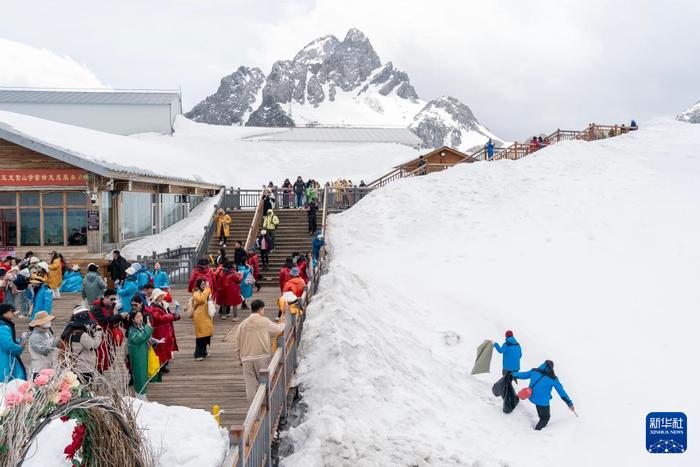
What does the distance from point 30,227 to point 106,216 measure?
8.47 feet

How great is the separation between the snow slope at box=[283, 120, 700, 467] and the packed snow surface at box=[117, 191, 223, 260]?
A: 6760mm

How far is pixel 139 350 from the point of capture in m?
8.28

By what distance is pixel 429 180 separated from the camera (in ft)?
82.5

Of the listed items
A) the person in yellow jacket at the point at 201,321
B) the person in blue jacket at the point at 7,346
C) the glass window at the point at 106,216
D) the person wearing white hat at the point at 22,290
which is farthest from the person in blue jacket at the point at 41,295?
the glass window at the point at 106,216

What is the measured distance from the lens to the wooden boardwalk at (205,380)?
841 centimetres

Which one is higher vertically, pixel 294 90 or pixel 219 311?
pixel 294 90

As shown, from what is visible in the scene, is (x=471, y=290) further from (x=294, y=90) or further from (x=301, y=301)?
(x=294, y=90)

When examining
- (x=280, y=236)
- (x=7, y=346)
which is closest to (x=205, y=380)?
(x=7, y=346)

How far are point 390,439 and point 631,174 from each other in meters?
20.1

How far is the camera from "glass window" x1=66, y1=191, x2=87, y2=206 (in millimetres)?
20312

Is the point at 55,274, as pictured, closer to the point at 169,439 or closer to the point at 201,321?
the point at 201,321

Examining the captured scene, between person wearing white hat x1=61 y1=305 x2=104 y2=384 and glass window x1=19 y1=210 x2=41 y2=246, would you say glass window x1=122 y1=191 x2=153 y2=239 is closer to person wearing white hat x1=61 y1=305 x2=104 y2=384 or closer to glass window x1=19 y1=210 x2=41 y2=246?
glass window x1=19 y1=210 x2=41 y2=246

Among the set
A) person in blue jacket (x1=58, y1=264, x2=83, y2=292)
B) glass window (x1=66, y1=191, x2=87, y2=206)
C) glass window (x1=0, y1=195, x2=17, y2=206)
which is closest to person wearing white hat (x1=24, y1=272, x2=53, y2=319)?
person in blue jacket (x1=58, y1=264, x2=83, y2=292)

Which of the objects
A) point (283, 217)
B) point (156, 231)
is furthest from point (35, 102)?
point (283, 217)
